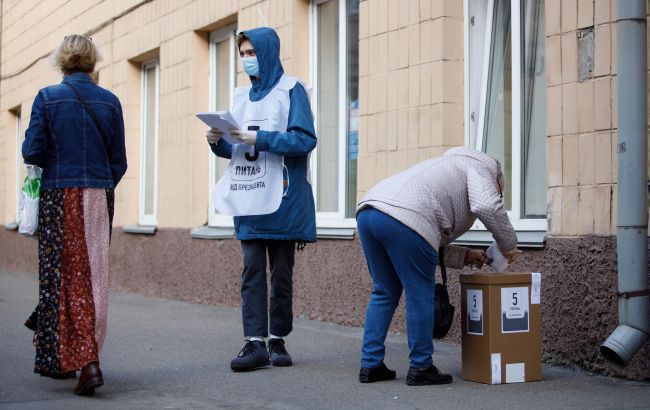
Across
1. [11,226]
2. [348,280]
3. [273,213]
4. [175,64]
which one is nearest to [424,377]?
[273,213]

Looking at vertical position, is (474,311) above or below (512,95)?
below

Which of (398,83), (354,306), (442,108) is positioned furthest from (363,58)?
(354,306)

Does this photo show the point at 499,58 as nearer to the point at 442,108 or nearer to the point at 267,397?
Result: the point at 442,108

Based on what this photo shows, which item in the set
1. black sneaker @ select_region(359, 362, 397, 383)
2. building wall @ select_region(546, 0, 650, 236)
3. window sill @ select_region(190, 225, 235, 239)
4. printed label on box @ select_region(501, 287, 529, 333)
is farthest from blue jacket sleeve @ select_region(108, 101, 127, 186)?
window sill @ select_region(190, 225, 235, 239)

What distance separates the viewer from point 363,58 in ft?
28.5

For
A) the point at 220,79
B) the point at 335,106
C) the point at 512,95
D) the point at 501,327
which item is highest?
the point at 220,79

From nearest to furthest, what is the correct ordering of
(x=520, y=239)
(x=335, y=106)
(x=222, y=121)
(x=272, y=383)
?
(x=272, y=383)
(x=222, y=121)
(x=520, y=239)
(x=335, y=106)

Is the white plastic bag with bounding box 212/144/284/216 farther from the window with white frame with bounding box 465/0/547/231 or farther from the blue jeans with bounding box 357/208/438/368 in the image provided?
the window with white frame with bounding box 465/0/547/231

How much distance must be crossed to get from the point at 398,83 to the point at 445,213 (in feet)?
9.22

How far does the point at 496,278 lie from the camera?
5.75 metres

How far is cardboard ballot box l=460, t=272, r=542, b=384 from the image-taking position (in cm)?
574

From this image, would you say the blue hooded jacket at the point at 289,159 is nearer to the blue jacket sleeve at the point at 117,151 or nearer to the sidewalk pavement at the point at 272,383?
the blue jacket sleeve at the point at 117,151

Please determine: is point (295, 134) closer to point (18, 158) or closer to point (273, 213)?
point (273, 213)

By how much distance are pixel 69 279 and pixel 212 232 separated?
5391 millimetres
